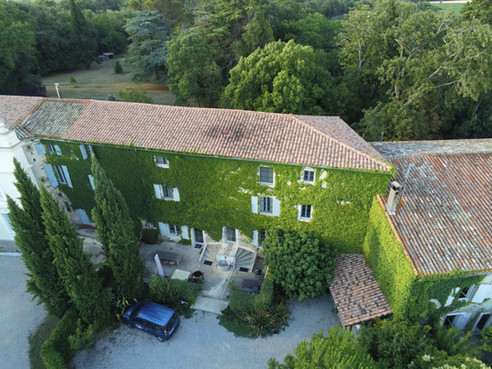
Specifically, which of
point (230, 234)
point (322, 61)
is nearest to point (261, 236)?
point (230, 234)

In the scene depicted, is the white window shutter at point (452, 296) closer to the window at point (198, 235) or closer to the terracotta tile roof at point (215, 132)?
the terracotta tile roof at point (215, 132)

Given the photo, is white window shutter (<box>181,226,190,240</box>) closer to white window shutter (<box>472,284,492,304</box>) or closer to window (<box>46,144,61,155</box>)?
window (<box>46,144,61,155</box>)

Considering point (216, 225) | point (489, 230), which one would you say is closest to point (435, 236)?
point (489, 230)

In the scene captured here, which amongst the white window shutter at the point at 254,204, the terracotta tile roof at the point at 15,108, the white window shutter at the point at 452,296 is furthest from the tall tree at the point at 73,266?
the white window shutter at the point at 452,296

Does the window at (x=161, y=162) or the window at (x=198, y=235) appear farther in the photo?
the window at (x=198, y=235)

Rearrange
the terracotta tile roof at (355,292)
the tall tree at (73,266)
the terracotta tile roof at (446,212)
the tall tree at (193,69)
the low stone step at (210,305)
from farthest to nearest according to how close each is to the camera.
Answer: the tall tree at (193,69), the low stone step at (210,305), the terracotta tile roof at (355,292), the tall tree at (73,266), the terracotta tile roof at (446,212)

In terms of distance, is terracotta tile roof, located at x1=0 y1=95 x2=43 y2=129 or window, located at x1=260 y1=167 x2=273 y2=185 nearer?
window, located at x1=260 y1=167 x2=273 y2=185

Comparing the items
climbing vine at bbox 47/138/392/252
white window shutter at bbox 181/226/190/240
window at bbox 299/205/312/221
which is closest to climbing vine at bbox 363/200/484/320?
climbing vine at bbox 47/138/392/252
